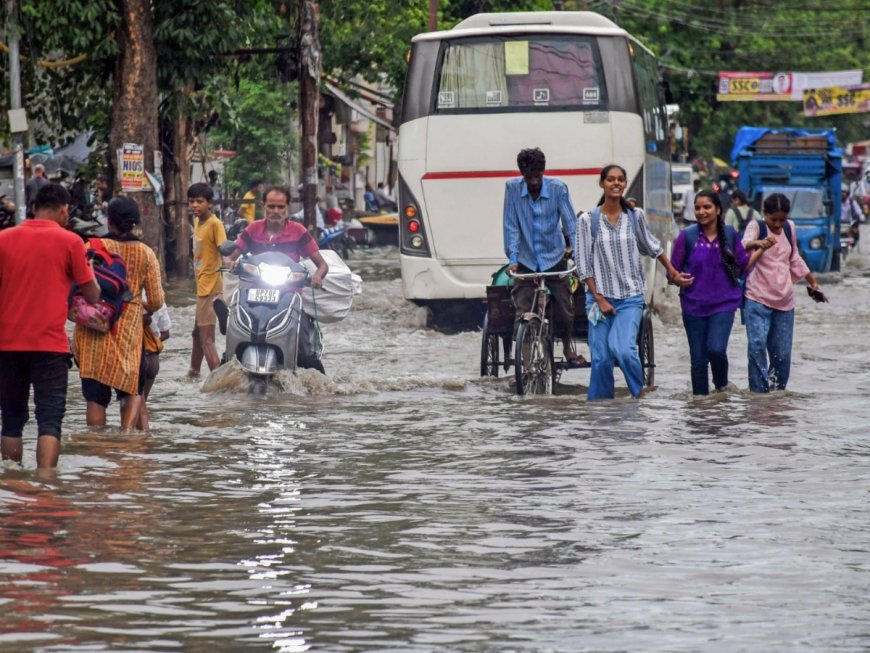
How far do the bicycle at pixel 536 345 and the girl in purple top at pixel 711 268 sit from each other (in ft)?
3.24

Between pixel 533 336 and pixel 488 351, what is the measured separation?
114 centimetres

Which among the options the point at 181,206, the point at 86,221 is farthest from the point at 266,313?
the point at 181,206

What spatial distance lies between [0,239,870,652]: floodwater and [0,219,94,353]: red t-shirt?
0.75m

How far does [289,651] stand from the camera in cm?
562

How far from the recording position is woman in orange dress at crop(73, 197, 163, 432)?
10.2m

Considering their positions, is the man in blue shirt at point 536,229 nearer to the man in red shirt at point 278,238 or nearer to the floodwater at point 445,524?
the floodwater at point 445,524

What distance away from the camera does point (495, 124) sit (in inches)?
765

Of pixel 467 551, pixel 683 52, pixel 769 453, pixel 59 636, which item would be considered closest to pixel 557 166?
pixel 769 453

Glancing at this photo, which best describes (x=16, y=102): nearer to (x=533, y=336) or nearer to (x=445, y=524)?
(x=533, y=336)

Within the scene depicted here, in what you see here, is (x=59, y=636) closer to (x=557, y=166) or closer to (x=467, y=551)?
(x=467, y=551)

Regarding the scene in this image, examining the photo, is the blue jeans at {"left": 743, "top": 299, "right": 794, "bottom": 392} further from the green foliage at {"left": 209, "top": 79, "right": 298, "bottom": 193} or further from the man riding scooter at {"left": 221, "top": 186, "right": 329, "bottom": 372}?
the green foliage at {"left": 209, "top": 79, "right": 298, "bottom": 193}

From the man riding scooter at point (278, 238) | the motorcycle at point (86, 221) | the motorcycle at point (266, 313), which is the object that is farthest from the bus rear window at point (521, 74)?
the motorcycle at point (86, 221)

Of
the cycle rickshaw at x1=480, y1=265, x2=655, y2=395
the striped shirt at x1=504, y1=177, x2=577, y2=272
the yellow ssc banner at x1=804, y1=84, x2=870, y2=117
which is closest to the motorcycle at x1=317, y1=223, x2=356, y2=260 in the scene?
the cycle rickshaw at x1=480, y1=265, x2=655, y2=395

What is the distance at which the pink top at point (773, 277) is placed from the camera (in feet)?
42.8
